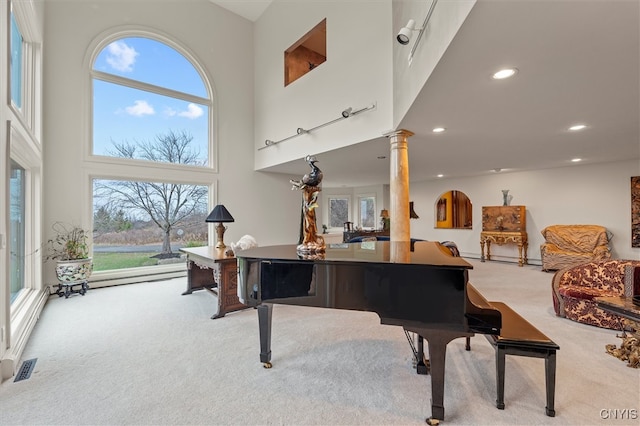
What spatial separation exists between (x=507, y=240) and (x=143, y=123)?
8.27 meters

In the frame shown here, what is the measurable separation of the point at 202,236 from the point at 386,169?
439cm

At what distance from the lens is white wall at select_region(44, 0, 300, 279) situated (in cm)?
465

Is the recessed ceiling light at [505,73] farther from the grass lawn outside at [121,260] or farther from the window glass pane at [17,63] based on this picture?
the grass lawn outside at [121,260]

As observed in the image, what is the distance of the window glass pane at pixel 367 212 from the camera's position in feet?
35.9

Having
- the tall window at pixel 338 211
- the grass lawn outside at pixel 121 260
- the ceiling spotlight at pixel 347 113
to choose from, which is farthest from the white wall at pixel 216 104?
the tall window at pixel 338 211

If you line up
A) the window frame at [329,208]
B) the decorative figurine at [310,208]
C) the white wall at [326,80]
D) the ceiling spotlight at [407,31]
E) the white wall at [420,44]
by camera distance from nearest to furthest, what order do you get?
the white wall at [420,44], the decorative figurine at [310,208], the ceiling spotlight at [407,31], the white wall at [326,80], the window frame at [329,208]

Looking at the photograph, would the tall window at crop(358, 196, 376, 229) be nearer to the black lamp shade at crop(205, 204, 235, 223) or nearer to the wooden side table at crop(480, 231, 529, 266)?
the wooden side table at crop(480, 231, 529, 266)

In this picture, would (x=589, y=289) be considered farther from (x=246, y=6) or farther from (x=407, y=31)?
(x=246, y=6)

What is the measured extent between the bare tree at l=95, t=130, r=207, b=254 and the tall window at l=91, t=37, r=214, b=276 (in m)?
0.02

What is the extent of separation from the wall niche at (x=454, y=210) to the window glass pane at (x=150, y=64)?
7.69 meters

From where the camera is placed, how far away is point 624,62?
6.67 ft

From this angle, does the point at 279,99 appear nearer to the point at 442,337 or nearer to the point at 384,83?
the point at 384,83

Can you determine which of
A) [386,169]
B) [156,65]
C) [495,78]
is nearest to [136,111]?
[156,65]

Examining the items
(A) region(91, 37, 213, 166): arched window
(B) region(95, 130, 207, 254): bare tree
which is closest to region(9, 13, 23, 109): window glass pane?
(A) region(91, 37, 213, 166): arched window
